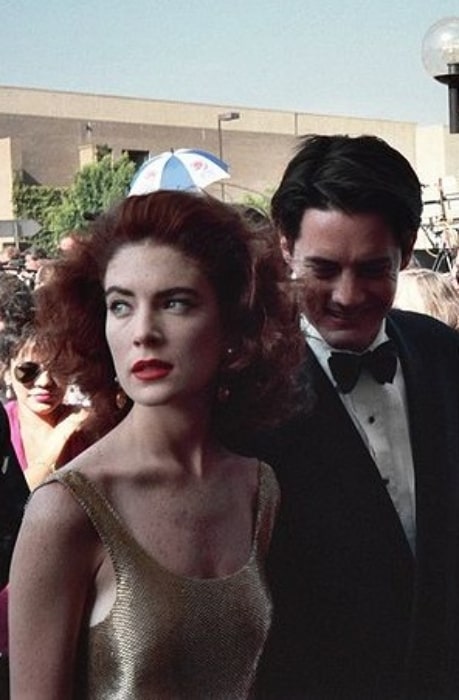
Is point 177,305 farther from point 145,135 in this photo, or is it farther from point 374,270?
point 145,135

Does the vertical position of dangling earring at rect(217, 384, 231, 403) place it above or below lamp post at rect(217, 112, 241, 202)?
below

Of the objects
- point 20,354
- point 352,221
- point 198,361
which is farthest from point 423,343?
point 20,354

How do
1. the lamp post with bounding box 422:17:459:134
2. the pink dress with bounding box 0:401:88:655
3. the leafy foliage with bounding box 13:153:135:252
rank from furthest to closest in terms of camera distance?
the leafy foliage with bounding box 13:153:135:252, the lamp post with bounding box 422:17:459:134, the pink dress with bounding box 0:401:88:655

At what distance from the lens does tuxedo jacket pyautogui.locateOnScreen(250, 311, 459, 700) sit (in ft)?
5.36

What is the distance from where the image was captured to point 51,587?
127cm

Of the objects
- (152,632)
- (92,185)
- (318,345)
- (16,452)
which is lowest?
(16,452)

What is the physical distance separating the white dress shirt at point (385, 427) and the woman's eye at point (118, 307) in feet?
1.49

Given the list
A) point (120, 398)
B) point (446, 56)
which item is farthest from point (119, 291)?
point (446, 56)

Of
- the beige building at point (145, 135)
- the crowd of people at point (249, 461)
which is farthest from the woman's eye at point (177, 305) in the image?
the beige building at point (145, 135)

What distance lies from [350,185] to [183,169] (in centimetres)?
359

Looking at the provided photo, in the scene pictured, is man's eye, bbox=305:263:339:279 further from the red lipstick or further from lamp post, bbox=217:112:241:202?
lamp post, bbox=217:112:241:202

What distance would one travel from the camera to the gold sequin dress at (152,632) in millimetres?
1274

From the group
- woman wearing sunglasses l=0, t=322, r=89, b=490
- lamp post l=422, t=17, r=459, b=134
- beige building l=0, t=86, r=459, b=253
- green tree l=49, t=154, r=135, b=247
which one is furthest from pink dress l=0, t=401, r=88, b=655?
beige building l=0, t=86, r=459, b=253

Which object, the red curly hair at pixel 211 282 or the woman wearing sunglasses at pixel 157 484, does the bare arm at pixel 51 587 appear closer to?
the woman wearing sunglasses at pixel 157 484
